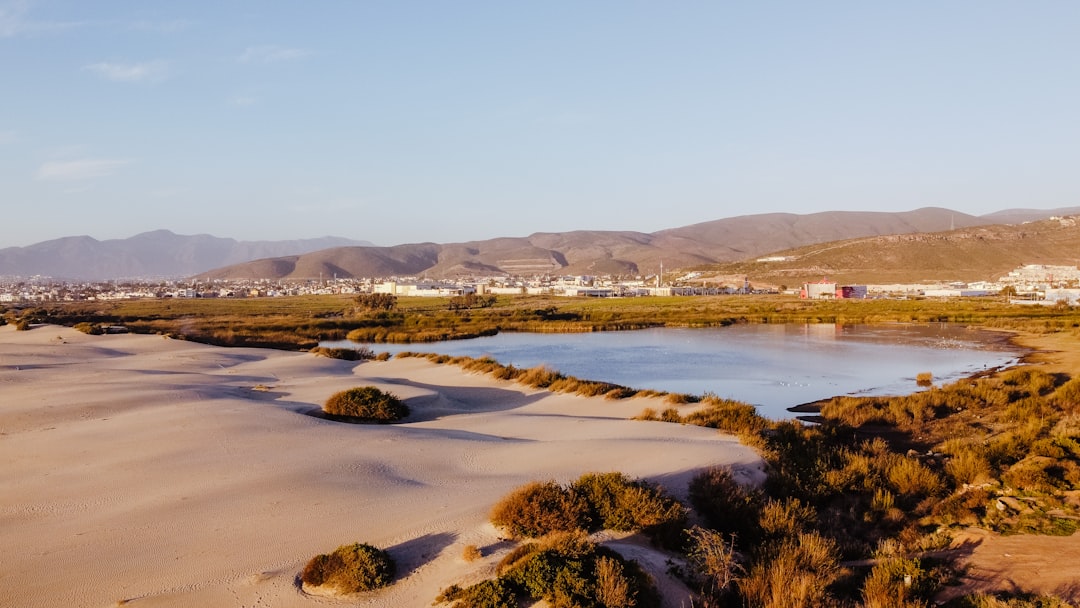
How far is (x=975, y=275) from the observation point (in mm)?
106375

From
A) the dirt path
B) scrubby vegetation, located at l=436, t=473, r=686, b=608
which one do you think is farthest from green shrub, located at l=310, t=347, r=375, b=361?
the dirt path

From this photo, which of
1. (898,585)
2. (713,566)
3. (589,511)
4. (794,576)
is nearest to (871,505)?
(898,585)

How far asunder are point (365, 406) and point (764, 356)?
910 inches

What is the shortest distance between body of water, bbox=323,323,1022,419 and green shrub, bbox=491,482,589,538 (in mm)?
12910

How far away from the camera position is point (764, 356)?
35125 mm

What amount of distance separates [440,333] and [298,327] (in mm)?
11331

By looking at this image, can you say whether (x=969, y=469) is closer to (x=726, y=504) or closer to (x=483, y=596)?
(x=726, y=504)

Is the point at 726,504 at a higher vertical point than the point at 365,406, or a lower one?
higher

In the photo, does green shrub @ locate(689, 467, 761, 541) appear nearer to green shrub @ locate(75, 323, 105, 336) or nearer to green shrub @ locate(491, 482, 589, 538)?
green shrub @ locate(491, 482, 589, 538)

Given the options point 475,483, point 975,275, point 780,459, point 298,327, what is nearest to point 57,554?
point 475,483

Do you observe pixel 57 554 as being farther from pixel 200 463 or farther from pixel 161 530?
pixel 200 463

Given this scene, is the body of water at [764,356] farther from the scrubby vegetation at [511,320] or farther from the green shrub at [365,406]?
the green shrub at [365,406]

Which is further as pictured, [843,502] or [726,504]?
[843,502]

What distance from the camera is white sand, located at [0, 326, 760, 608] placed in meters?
6.99
